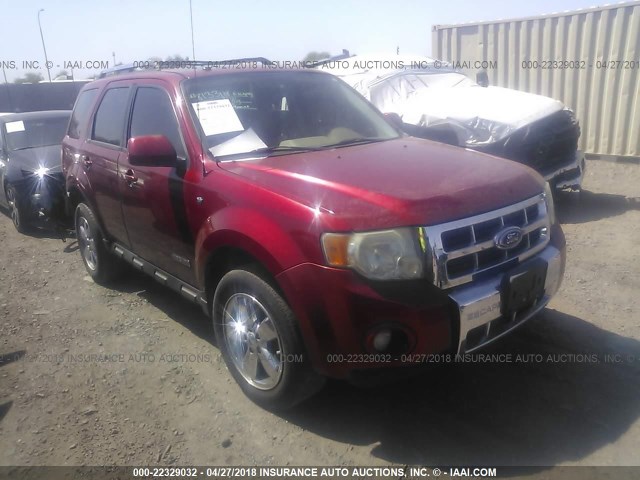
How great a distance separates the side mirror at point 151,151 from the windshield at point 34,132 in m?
5.19

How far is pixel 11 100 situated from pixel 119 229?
52.3 feet

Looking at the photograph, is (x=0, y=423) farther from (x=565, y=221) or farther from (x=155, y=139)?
(x=565, y=221)

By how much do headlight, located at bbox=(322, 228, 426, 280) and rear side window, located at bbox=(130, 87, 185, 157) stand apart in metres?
1.41

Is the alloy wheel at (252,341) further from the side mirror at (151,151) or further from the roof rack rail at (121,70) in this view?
the roof rack rail at (121,70)

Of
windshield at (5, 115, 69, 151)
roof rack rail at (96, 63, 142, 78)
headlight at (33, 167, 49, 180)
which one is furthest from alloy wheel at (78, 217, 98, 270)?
windshield at (5, 115, 69, 151)

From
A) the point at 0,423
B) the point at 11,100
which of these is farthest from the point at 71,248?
the point at 11,100

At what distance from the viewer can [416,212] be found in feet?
7.77

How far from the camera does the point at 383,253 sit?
233 centimetres

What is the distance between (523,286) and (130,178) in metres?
2.67

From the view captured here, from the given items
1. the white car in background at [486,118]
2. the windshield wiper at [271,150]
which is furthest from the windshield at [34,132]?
the windshield wiper at [271,150]

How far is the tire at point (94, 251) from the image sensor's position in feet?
15.3

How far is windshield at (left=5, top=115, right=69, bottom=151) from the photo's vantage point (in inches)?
291

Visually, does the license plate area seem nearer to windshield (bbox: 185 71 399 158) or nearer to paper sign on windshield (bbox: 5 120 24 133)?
windshield (bbox: 185 71 399 158)

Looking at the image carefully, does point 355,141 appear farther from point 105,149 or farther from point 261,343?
point 105,149
